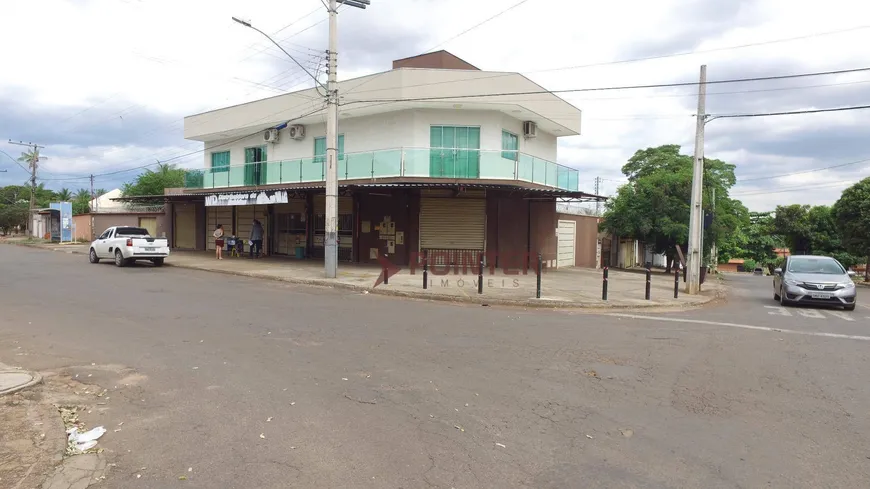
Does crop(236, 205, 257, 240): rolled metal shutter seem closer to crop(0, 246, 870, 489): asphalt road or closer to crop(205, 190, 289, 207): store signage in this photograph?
crop(205, 190, 289, 207): store signage

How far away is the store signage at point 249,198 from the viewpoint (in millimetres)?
21192

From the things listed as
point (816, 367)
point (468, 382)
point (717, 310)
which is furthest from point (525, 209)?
point (468, 382)

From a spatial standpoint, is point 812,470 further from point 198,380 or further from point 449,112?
point 449,112

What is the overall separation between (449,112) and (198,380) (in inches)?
686

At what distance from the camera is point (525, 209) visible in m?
22.2

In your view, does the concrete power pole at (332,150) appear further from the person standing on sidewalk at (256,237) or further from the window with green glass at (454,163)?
the person standing on sidewalk at (256,237)

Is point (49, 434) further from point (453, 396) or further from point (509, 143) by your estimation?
point (509, 143)

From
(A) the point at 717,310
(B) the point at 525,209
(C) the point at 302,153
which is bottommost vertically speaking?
(A) the point at 717,310

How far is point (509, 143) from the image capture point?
2244cm

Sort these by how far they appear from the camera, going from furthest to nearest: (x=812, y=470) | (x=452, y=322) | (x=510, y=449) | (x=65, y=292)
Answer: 1. (x=65, y=292)
2. (x=452, y=322)
3. (x=510, y=449)
4. (x=812, y=470)

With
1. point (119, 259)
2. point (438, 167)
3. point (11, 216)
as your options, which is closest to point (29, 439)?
point (438, 167)

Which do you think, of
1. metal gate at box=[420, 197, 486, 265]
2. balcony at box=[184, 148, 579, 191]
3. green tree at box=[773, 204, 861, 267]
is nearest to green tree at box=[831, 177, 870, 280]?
balcony at box=[184, 148, 579, 191]

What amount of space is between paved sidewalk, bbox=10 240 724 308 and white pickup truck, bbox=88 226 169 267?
1019mm

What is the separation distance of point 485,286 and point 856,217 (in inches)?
953
